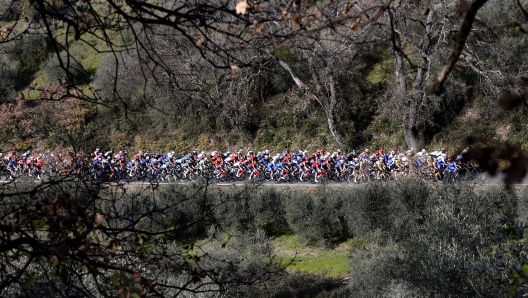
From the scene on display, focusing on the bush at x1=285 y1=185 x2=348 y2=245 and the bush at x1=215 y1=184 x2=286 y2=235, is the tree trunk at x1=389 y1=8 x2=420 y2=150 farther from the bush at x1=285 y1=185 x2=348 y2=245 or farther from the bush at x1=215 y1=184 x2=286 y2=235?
the bush at x1=215 y1=184 x2=286 y2=235

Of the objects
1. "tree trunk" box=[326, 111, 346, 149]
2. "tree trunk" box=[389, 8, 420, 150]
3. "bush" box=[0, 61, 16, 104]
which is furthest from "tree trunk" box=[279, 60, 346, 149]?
"bush" box=[0, 61, 16, 104]

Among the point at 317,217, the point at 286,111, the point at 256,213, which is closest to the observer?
the point at 317,217

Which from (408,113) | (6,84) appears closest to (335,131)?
(408,113)

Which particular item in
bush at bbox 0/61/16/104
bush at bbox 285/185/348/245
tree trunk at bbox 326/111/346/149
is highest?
bush at bbox 0/61/16/104

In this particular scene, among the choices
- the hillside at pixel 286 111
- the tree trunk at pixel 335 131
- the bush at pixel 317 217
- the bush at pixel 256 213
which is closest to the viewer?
the bush at pixel 317 217

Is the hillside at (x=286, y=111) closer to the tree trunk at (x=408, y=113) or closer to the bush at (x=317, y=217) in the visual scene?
the tree trunk at (x=408, y=113)

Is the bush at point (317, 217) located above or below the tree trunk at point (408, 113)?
below

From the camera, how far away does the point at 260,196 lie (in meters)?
19.5

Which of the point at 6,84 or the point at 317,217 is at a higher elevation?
the point at 6,84

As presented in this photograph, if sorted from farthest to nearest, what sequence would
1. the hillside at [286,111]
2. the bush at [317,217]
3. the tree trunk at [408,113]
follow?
the hillside at [286,111] < the tree trunk at [408,113] < the bush at [317,217]

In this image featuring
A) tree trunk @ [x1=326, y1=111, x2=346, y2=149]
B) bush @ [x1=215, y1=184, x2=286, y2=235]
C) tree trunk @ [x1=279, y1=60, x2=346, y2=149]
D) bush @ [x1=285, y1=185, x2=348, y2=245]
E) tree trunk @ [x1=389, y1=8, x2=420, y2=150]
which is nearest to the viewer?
bush @ [x1=285, y1=185, x2=348, y2=245]

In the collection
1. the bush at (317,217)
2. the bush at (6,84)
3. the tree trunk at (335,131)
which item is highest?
the bush at (6,84)

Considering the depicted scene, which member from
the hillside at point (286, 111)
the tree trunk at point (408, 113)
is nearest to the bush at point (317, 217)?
the hillside at point (286, 111)

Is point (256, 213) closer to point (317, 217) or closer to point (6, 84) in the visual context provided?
point (317, 217)
